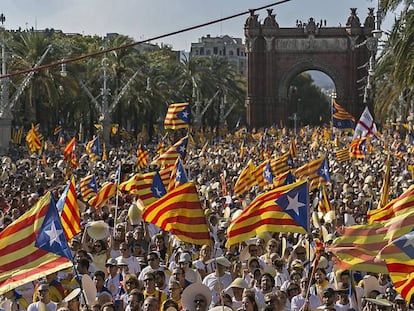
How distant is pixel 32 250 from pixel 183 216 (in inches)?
121

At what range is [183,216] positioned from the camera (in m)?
11.8

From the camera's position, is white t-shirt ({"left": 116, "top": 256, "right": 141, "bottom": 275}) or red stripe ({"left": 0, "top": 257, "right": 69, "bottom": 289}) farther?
white t-shirt ({"left": 116, "top": 256, "right": 141, "bottom": 275})

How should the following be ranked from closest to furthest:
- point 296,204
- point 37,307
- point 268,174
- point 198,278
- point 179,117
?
point 37,307 → point 296,204 → point 198,278 → point 268,174 → point 179,117

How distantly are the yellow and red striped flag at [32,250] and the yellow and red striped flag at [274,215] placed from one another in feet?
8.75

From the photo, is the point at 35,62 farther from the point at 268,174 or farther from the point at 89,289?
the point at 89,289

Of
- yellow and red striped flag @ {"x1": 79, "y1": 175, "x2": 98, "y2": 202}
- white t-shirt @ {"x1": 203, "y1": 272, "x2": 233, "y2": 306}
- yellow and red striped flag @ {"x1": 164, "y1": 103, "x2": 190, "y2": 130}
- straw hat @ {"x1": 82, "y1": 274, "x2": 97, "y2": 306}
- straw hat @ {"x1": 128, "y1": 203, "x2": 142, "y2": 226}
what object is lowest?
white t-shirt @ {"x1": 203, "y1": 272, "x2": 233, "y2": 306}

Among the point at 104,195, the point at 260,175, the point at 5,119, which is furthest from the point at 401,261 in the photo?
the point at 5,119

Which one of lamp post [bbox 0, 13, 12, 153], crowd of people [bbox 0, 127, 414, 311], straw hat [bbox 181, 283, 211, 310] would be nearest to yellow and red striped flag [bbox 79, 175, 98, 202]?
crowd of people [bbox 0, 127, 414, 311]

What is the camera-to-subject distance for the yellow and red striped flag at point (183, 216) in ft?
38.2

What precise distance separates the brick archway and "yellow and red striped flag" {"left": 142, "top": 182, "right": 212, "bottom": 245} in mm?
84040

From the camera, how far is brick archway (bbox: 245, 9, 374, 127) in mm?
96188

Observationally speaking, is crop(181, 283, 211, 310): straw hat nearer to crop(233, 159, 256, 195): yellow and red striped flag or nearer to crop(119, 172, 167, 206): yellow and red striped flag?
crop(119, 172, 167, 206): yellow and red striped flag

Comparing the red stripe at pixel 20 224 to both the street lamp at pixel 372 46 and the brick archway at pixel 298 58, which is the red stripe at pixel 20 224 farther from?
the brick archway at pixel 298 58

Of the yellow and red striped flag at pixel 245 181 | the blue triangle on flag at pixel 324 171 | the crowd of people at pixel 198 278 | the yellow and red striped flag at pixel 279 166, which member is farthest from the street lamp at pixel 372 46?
the crowd of people at pixel 198 278
